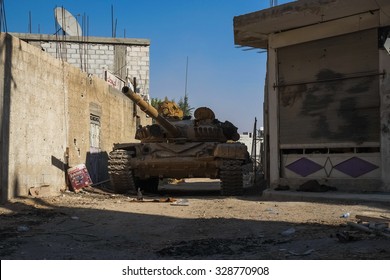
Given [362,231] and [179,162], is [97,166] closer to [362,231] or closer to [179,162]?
[179,162]

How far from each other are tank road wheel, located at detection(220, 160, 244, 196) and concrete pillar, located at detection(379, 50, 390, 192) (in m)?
3.15

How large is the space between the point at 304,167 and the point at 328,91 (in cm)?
168

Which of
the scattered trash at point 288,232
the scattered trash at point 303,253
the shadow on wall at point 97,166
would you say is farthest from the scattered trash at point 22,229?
the shadow on wall at point 97,166

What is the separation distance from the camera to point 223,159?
11477 millimetres

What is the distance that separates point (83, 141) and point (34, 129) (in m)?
3.27

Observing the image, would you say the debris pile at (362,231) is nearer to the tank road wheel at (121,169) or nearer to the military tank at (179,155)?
the military tank at (179,155)

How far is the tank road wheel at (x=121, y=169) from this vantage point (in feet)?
38.9

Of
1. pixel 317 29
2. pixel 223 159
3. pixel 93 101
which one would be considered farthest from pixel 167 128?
pixel 317 29

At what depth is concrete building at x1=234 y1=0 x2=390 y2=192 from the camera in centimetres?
958

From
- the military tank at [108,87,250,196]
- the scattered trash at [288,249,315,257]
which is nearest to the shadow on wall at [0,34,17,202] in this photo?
the military tank at [108,87,250,196]

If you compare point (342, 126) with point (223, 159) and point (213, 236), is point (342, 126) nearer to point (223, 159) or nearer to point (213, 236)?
point (223, 159)

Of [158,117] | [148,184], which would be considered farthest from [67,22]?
[158,117]

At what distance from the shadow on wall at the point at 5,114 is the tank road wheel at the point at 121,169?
10.5 ft

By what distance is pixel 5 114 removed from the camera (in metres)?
8.91
